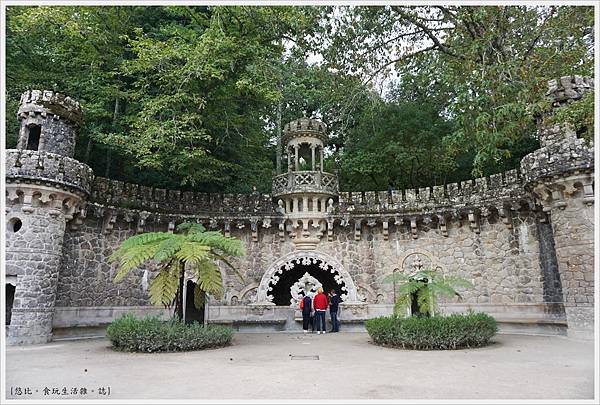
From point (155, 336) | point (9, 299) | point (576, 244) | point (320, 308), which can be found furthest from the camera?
point (320, 308)

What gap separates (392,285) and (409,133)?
24.4 ft

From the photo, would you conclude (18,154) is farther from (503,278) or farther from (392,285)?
(503,278)

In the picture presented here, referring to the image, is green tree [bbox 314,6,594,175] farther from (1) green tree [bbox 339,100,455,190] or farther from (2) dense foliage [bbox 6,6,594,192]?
(1) green tree [bbox 339,100,455,190]

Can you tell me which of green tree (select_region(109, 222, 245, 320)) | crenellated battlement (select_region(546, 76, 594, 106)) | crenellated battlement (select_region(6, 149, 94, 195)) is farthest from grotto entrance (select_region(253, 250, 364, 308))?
crenellated battlement (select_region(546, 76, 594, 106))

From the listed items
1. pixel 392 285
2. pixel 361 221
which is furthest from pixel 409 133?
pixel 392 285

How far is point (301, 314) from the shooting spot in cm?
1542

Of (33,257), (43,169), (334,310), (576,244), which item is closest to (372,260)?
(334,310)

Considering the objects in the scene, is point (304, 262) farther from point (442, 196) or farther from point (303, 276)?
point (442, 196)

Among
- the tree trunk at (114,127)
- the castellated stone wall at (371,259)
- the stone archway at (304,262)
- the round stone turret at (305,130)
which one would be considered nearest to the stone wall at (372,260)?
the castellated stone wall at (371,259)

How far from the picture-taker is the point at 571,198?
451 inches

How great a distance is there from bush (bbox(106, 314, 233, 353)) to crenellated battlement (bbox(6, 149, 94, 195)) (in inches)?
176

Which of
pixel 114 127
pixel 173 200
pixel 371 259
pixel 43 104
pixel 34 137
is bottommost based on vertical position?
pixel 371 259

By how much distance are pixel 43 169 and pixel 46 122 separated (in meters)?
1.71

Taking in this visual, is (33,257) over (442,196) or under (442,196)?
under
